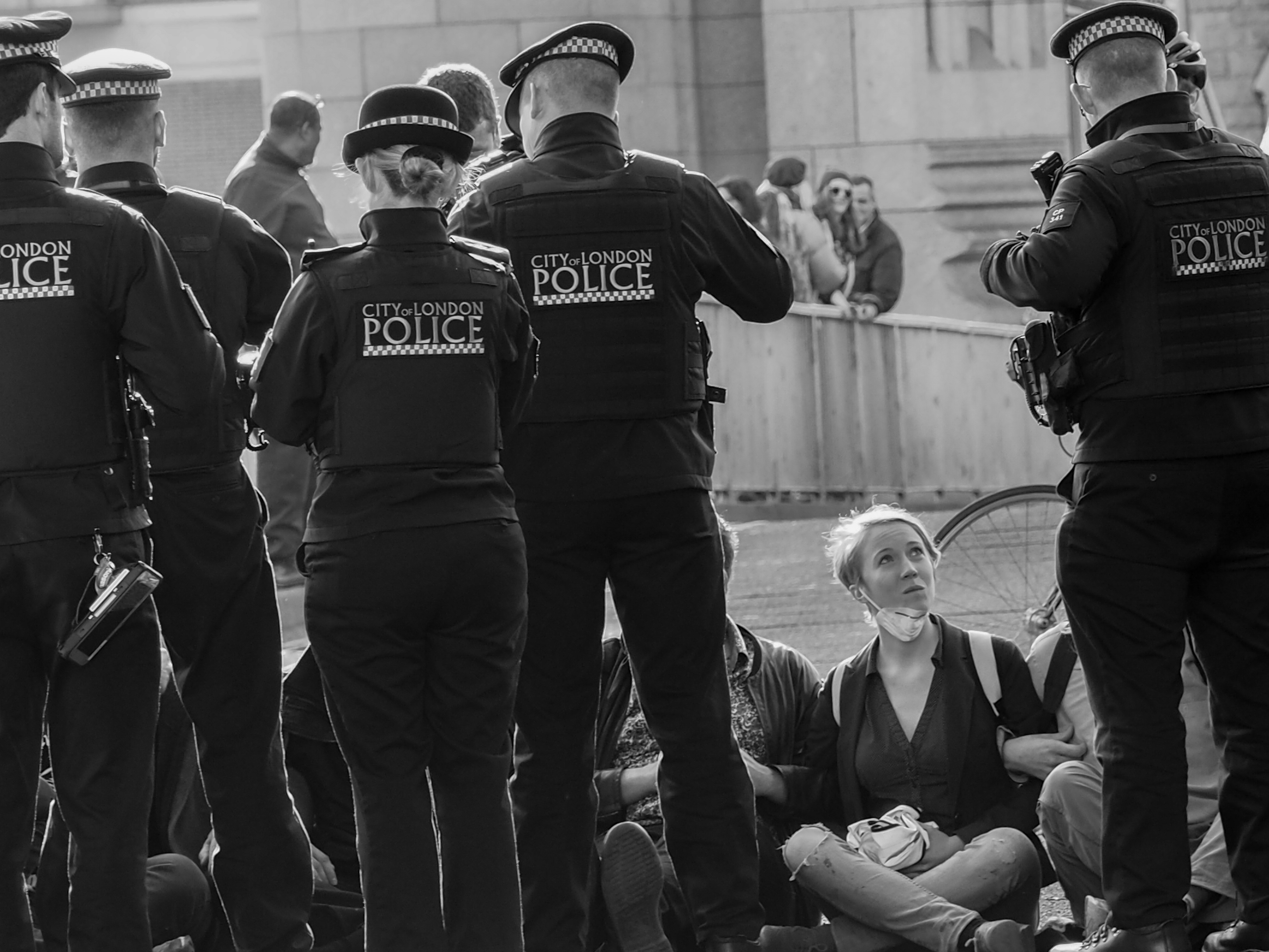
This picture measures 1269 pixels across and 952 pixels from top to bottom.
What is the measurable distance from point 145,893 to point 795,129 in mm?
10912

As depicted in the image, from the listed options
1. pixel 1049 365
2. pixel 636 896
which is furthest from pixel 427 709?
pixel 1049 365

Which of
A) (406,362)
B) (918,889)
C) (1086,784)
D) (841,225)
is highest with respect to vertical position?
(841,225)

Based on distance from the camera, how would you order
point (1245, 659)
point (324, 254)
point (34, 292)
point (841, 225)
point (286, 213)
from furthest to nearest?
point (841, 225) < point (286, 213) < point (1245, 659) < point (324, 254) < point (34, 292)

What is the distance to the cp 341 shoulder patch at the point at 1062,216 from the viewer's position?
4625 millimetres

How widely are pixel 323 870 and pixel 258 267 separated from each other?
4.86 feet

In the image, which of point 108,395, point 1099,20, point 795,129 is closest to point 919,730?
point 1099,20

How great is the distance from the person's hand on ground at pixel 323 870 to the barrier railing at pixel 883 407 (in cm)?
646

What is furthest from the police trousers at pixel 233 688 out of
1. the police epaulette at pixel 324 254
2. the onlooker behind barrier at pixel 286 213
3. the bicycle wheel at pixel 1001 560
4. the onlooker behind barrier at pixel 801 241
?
the onlooker behind barrier at pixel 801 241

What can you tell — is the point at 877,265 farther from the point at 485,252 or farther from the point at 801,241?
the point at 485,252

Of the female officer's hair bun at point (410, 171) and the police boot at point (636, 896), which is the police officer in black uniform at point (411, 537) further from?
the police boot at point (636, 896)

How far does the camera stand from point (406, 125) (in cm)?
450

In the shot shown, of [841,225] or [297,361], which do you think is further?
[841,225]

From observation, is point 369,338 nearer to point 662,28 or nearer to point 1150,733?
point 1150,733

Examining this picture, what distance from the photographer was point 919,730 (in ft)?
17.3
